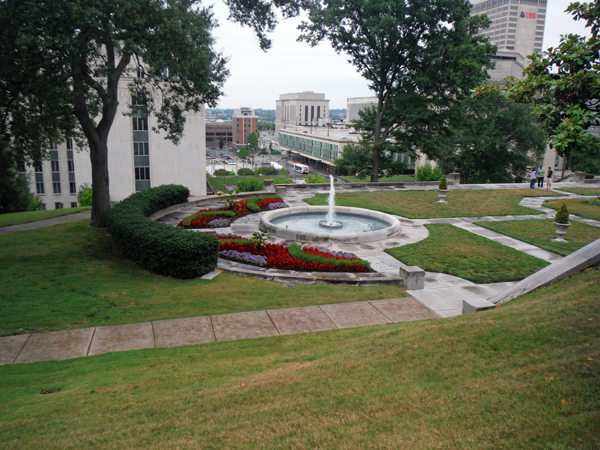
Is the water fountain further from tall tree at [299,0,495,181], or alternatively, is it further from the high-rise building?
the high-rise building

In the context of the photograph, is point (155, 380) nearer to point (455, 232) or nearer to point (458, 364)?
point (458, 364)

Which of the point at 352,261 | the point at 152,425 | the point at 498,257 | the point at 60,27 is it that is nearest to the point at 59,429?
the point at 152,425

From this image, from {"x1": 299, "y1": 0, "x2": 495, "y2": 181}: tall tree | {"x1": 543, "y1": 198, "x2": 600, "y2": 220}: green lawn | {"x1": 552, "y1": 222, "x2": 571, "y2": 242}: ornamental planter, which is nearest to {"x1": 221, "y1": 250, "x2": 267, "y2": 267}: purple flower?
{"x1": 552, "y1": 222, "x2": 571, "y2": 242}: ornamental planter

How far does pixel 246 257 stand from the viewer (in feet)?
44.6

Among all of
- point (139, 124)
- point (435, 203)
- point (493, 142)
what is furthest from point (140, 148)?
point (493, 142)

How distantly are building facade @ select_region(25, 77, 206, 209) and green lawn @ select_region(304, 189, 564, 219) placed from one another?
24143mm

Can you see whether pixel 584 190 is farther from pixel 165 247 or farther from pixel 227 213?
pixel 165 247

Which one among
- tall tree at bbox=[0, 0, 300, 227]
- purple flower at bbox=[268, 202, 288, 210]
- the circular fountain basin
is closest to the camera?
tall tree at bbox=[0, 0, 300, 227]

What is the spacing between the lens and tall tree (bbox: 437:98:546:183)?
37.8 metres

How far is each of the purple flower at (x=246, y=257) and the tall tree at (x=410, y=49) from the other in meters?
20.3

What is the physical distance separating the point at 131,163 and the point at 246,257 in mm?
34517

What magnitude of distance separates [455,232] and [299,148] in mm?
101432

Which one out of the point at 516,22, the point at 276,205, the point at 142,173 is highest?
the point at 516,22

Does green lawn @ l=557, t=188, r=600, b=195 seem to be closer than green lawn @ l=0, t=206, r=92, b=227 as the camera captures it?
No
